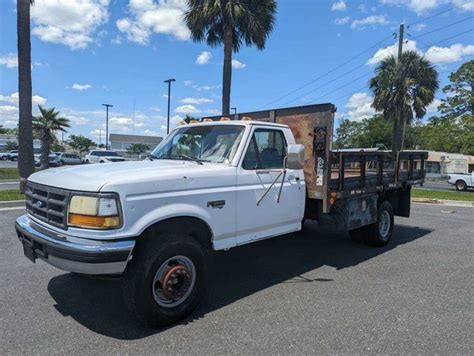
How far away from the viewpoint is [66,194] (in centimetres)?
362

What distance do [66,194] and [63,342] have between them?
4.35ft

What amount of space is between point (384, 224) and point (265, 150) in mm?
3566

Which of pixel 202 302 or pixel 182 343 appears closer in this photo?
pixel 182 343

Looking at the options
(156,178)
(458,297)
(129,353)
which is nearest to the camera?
(129,353)

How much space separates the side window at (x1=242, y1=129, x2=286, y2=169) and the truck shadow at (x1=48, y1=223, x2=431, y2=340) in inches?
61.9

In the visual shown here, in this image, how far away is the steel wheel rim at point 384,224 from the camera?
7168mm

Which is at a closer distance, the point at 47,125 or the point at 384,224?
the point at 384,224

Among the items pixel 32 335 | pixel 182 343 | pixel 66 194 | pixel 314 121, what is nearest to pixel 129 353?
pixel 182 343

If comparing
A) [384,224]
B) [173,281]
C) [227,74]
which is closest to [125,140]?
[227,74]

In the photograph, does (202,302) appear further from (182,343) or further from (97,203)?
(97,203)

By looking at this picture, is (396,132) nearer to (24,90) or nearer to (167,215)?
(24,90)

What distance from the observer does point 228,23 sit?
18.6m

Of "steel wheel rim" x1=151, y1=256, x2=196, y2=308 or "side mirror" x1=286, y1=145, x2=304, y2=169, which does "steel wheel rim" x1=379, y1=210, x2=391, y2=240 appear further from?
"steel wheel rim" x1=151, y1=256, x2=196, y2=308

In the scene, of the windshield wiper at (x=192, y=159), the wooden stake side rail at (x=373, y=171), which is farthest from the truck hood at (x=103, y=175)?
the wooden stake side rail at (x=373, y=171)
